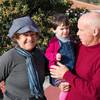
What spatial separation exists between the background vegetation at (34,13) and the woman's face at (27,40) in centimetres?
322

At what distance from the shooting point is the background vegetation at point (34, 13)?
7.94m

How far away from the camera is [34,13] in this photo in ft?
27.1

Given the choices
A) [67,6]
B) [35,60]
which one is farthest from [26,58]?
[67,6]

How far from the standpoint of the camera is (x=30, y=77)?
14.5 feet

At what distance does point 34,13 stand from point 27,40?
12.9 feet

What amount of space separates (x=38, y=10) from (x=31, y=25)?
155 inches

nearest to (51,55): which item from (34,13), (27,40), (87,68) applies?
(27,40)

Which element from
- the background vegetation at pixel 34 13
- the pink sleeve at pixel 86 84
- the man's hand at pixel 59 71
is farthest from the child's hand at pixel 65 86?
the background vegetation at pixel 34 13

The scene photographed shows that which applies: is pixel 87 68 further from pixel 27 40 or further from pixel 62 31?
pixel 62 31

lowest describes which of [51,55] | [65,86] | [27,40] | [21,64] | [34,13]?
[34,13]

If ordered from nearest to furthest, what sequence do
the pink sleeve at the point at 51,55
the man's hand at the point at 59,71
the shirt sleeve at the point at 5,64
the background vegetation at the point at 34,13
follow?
the man's hand at the point at 59,71
the shirt sleeve at the point at 5,64
the pink sleeve at the point at 51,55
the background vegetation at the point at 34,13

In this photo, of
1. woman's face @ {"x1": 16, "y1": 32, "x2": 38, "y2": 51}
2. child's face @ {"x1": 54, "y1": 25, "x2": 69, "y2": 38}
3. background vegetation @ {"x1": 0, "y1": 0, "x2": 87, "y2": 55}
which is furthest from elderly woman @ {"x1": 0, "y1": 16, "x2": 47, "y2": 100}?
background vegetation @ {"x1": 0, "y1": 0, "x2": 87, "y2": 55}

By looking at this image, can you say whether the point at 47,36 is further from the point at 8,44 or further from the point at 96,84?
the point at 96,84

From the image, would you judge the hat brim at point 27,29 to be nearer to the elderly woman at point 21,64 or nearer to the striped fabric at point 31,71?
the elderly woman at point 21,64
